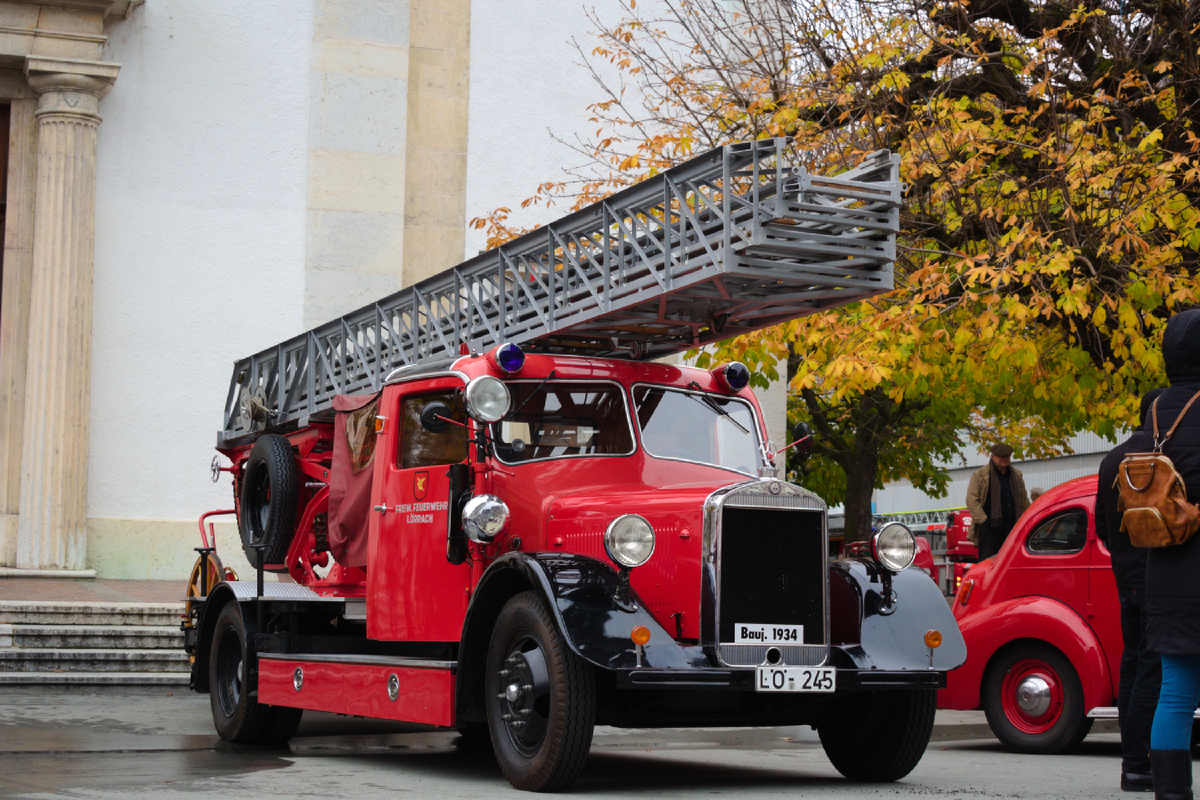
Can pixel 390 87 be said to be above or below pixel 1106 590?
above

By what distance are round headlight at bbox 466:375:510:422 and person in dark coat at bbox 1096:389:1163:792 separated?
3072 millimetres

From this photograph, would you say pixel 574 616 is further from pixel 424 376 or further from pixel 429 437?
pixel 424 376

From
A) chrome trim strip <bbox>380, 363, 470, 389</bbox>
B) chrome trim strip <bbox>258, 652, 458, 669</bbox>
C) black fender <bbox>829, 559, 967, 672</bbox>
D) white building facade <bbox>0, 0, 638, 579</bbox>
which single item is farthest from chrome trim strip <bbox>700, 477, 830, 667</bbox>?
white building facade <bbox>0, 0, 638, 579</bbox>

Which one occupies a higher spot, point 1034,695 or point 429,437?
point 429,437

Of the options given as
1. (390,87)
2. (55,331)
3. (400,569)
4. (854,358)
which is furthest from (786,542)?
(390,87)

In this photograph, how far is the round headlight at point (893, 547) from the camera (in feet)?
25.6

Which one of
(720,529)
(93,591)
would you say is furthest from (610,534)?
(93,591)

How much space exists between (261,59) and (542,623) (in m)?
14.3

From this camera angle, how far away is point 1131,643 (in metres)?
7.13

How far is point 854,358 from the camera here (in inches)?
476

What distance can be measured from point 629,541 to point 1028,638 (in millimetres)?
4085

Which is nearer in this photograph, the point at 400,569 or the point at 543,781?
the point at 543,781

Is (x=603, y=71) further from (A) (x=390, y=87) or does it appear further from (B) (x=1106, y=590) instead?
(B) (x=1106, y=590)

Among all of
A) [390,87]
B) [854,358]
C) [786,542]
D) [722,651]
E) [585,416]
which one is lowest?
[722,651]
